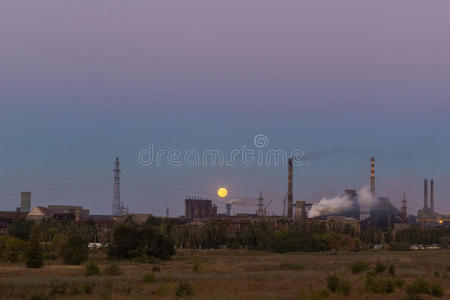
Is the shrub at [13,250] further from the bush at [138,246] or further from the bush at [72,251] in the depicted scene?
the bush at [138,246]

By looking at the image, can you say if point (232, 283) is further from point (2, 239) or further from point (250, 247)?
point (250, 247)

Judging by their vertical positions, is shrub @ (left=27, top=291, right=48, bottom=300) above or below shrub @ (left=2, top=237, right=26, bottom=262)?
above

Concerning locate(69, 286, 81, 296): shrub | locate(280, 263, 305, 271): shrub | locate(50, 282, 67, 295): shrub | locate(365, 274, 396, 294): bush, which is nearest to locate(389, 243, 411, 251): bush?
locate(280, 263, 305, 271): shrub

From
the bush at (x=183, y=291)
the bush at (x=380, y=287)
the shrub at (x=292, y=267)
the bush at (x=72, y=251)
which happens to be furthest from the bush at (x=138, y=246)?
the bush at (x=380, y=287)

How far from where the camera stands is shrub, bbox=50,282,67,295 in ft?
116

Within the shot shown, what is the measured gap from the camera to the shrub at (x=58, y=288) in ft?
116

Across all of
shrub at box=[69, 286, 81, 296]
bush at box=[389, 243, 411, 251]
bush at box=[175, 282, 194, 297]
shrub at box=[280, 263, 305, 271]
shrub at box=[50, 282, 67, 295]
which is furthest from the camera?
bush at box=[389, 243, 411, 251]

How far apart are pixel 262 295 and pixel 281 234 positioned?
9513 cm

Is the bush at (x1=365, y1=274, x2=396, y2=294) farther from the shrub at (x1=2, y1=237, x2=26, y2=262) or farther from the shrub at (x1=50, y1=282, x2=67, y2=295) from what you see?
the shrub at (x1=2, y1=237, x2=26, y2=262)

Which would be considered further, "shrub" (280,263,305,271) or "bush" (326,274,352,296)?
"shrub" (280,263,305,271)

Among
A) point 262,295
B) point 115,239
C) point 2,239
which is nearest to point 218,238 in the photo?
point 115,239

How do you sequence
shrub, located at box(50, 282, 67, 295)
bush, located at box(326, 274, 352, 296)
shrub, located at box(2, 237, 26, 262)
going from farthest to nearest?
shrub, located at box(2, 237, 26, 262)
bush, located at box(326, 274, 352, 296)
shrub, located at box(50, 282, 67, 295)

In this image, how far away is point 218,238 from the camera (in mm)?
129000

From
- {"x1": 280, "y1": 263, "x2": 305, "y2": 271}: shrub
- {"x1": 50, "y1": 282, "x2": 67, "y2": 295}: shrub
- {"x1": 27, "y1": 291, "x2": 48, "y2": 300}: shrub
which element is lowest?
{"x1": 280, "y1": 263, "x2": 305, "y2": 271}: shrub
